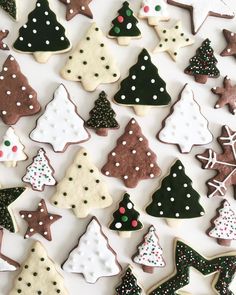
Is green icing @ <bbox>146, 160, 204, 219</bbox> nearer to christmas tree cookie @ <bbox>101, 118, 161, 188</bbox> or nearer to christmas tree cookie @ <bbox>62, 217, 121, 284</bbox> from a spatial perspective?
christmas tree cookie @ <bbox>101, 118, 161, 188</bbox>

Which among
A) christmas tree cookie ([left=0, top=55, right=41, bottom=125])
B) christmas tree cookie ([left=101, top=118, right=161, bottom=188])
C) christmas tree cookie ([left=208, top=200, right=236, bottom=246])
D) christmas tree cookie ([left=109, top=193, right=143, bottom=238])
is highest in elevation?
christmas tree cookie ([left=0, top=55, right=41, bottom=125])

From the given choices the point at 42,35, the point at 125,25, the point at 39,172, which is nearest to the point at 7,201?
the point at 39,172

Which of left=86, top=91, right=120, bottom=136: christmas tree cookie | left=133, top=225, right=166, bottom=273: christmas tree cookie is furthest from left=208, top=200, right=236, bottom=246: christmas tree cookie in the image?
left=86, top=91, right=120, bottom=136: christmas tree cookie

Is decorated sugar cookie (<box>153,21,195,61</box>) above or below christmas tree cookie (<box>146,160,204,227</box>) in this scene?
above

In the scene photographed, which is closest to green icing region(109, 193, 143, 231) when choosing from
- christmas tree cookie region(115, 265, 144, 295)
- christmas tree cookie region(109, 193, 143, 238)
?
christmas tree cookie region(109, 193, 143, 238)

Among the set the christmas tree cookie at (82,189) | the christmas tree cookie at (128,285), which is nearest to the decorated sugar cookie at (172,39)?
the christmas tree cookie at (82,189)

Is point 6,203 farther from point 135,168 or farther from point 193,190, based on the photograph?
point 193,190

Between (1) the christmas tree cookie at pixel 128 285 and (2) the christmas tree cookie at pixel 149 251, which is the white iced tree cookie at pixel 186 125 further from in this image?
(1) the christmas tree cookie at pixel 128 285
